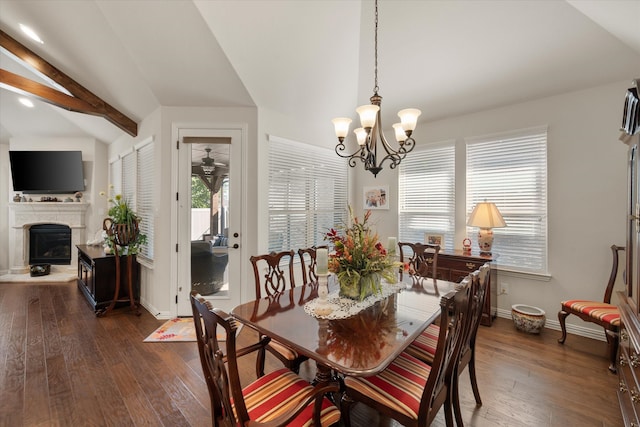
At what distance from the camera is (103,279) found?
376 centimetres

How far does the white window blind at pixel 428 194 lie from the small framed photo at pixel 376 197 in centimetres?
24

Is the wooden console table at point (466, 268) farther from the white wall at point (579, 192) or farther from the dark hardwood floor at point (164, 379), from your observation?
the white wall at point (579, 192)

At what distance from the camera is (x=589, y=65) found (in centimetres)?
271

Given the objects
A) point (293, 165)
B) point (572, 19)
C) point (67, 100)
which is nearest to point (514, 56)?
point (572, 19)

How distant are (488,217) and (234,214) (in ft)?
9.94

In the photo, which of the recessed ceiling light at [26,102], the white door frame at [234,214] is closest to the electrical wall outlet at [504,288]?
the white door frame at [234,214]

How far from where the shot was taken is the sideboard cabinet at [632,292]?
1443mm

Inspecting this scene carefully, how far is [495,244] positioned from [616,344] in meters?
1.41

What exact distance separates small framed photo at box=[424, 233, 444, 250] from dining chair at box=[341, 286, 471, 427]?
100 inches

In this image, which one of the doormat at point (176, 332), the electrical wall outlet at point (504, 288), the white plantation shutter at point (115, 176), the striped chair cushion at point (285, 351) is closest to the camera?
the striped chair cushion at point (285, 351)

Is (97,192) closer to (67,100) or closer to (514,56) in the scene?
(67,100)

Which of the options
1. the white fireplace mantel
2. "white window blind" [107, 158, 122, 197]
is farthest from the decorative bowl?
the white fireplace mantel

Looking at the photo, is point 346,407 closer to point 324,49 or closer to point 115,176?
point 324,49

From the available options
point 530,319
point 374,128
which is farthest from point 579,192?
point 374,128
